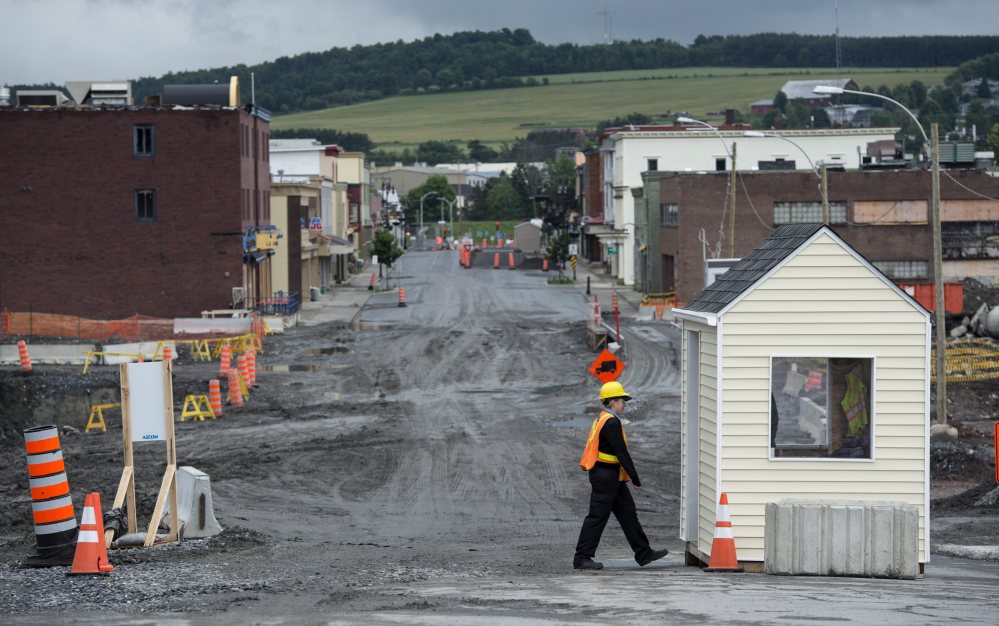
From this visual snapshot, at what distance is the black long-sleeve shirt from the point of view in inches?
494

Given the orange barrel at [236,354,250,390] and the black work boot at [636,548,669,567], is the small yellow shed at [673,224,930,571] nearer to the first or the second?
the black work boot at [636,548,669,567]

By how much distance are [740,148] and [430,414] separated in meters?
55.1

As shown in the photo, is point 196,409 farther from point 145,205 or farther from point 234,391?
point 145,205

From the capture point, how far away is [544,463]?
23031mm

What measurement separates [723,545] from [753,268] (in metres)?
2.95

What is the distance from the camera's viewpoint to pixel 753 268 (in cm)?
1353

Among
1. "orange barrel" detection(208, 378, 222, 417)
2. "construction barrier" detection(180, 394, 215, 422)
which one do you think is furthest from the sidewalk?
"orange barrel" detection(208, 378, 222, 417)

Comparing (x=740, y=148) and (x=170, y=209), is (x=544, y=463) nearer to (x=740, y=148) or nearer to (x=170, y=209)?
(x=170, y=209)

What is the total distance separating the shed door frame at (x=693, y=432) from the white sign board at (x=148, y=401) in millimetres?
5798

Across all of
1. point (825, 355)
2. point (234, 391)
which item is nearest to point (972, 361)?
point (234, 391)

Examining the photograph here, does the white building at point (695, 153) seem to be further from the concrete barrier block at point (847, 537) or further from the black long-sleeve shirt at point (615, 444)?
the concrete barrier block at point (847, 537)

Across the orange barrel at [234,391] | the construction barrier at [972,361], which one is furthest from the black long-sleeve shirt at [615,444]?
the construction barrier at [972,361]

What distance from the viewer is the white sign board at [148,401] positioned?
1422 cm

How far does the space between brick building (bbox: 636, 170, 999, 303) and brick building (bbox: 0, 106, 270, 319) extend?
65.3 feet
